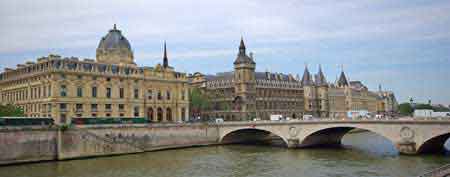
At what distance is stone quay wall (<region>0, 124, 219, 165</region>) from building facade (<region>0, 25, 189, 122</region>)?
1423cm

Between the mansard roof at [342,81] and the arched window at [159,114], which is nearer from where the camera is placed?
the arched window at [159,114]

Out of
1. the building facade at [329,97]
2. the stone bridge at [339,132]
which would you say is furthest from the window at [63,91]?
the building facade at [329,97]

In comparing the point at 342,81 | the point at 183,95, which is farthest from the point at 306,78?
the point at 183,95

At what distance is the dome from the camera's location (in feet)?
304

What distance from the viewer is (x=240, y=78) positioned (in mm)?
123688

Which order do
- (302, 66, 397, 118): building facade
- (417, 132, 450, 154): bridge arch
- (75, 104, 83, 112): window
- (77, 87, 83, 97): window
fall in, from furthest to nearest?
(302, 66, 397, 118): building facade < (75, 104, 83, 112): window < (77, 87, 83, 97): window < (417, 132, 450, 154): bridge arch

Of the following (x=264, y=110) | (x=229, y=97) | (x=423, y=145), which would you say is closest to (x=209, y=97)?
(x=229, y=97)

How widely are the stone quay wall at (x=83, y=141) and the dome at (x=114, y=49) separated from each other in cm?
2412

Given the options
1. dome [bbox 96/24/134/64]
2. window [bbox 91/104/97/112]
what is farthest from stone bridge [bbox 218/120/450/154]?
dome [bbox 96/24/134/64]

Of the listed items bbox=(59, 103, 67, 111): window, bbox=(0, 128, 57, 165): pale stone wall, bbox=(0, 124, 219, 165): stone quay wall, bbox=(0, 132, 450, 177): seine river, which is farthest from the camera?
bbox=(59, 103, 67, 111): window

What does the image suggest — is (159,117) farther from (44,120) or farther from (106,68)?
(44,120)

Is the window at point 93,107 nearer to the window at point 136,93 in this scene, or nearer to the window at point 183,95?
the window at point 136,93

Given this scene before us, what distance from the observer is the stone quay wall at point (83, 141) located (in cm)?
5569

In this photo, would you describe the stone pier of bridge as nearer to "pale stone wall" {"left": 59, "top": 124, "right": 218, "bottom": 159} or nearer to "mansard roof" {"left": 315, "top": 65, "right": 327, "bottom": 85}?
"pale stone wall" {"left": 59, "top": 124, "right": 218, "bottom": 159}
